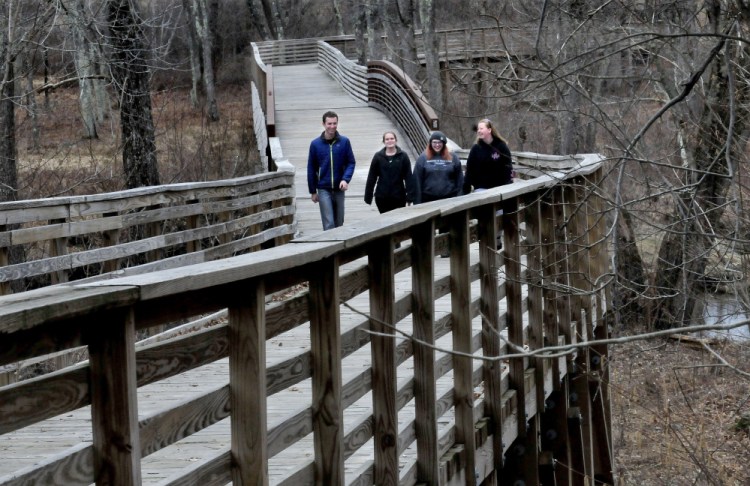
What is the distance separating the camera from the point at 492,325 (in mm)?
7418

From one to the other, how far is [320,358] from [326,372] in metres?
0.06

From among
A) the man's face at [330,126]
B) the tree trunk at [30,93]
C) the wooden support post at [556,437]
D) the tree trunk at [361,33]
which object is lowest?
the wooden support post at [556,437]

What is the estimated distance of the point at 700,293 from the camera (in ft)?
59.3

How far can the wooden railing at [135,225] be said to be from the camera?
979 centimetres

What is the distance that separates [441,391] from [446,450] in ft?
2.82

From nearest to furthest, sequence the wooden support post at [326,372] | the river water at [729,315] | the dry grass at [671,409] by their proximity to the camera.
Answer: the wooden support post at [326,372] < the river water at [729,315] < the dry grass at [671,409]

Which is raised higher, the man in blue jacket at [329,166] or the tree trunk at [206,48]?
the tree trunk at [206,48]

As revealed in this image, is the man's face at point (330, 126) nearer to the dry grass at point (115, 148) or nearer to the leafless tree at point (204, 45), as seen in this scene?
the dry grass at point (115, 148)

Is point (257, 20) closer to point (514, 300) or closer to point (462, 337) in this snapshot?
point (514, 300)

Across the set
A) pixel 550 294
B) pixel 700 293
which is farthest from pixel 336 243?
pixel 700 293

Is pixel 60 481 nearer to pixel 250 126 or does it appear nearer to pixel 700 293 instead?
pixel 700 293

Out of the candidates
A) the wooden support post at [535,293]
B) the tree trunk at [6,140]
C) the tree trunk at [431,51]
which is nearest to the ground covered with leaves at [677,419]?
the wooden support post at [535,293]

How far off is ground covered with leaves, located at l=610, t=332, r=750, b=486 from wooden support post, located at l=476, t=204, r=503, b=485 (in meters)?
5.24

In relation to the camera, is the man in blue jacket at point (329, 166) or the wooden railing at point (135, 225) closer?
the wooden railing at point (135, 225)
